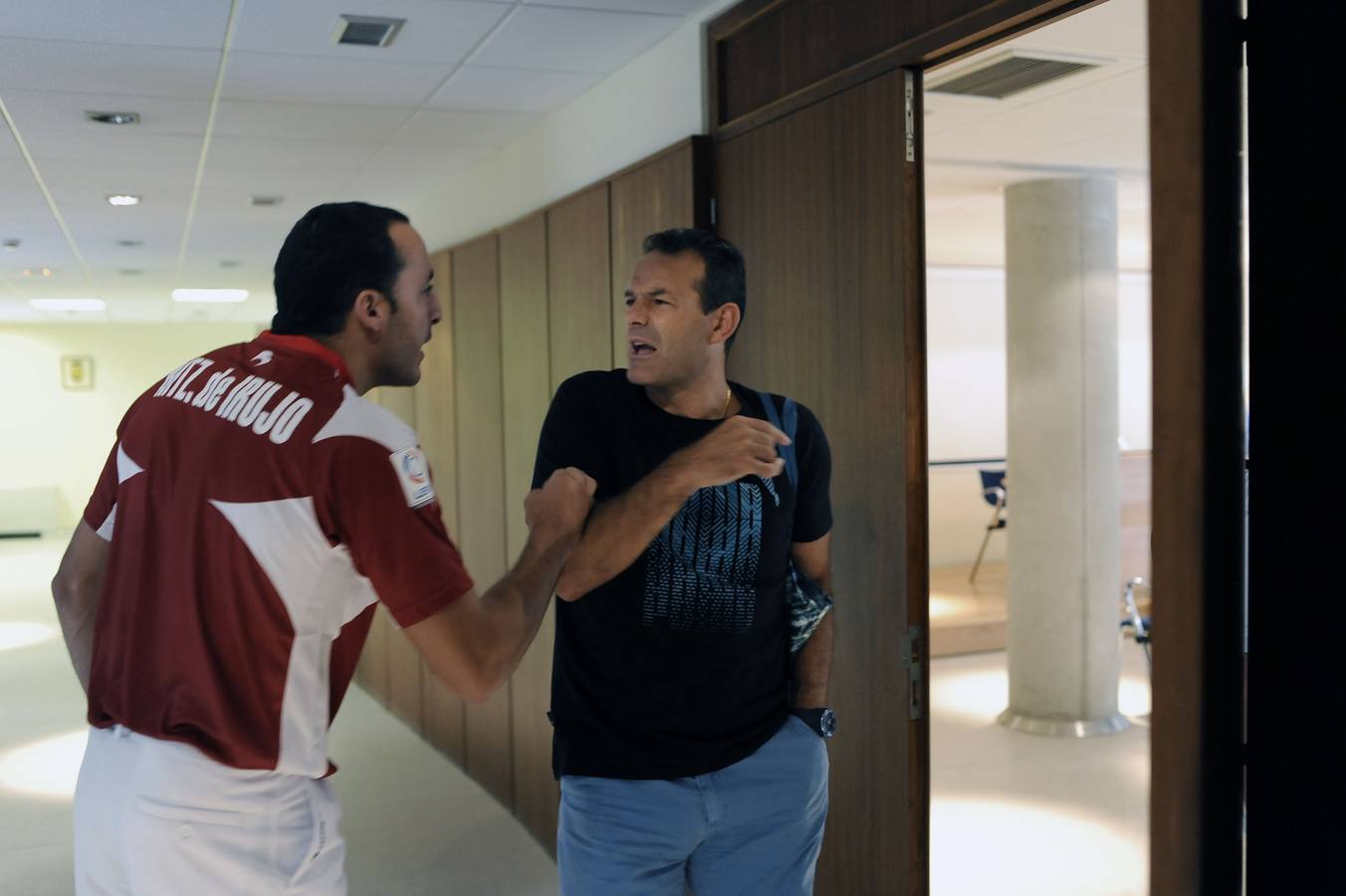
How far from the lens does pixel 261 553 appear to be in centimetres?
159

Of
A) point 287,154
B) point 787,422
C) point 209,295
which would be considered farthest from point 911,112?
point 209,295

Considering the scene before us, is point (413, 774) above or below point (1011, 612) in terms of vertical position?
below

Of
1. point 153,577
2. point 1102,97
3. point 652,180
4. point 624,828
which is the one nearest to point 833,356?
point 652,180

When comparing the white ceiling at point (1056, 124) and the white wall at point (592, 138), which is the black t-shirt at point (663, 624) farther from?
the white wall at point (592, 138)

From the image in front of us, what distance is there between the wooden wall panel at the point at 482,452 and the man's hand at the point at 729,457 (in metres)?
3.75

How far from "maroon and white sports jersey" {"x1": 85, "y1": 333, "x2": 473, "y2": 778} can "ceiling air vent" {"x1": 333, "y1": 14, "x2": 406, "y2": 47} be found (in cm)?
249


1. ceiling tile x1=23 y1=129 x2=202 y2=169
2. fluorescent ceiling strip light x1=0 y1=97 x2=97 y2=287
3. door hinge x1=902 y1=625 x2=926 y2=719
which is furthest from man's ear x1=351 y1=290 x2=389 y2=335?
ceiling tile x1=23 y1=129 x2=202 y2=169

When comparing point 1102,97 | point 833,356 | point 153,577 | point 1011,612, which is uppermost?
point 1102,97

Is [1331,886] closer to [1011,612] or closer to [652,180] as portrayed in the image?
[652,180]

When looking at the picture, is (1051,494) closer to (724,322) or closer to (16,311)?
(724,322)

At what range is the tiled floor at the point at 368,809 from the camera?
15.8 feet

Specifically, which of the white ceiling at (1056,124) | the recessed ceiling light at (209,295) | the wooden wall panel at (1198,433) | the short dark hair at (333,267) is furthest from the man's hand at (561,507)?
the recessed ceiling light at (209,295)

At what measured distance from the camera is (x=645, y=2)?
366 cm

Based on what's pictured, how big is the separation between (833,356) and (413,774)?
158 inches
